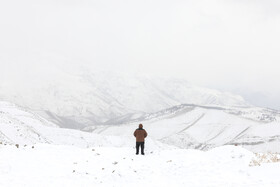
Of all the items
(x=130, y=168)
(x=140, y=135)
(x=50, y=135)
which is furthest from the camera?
(x=50, y=135)

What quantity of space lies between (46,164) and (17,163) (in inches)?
75.9

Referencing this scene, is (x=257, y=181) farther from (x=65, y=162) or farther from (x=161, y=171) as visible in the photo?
(x=65, y=162)

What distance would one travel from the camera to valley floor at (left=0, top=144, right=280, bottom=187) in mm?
18033

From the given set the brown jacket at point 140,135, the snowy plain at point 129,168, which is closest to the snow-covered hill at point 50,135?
the snowy plain at point 129,168

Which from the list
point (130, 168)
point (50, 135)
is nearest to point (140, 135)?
point (130, 168)

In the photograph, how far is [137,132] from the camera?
27.0 m

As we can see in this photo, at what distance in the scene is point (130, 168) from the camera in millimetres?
21141

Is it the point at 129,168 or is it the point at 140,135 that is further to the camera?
the point at 140,135

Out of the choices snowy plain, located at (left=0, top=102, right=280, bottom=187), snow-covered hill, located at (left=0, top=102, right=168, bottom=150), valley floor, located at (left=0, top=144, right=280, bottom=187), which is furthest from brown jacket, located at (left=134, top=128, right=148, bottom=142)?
snow-covered hill, located at (left=0, top=102, right=168, bottom=150)

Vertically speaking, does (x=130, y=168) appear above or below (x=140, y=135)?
below

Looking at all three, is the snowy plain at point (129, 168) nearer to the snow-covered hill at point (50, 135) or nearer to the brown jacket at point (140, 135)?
the brown jacket at point (140, 135)

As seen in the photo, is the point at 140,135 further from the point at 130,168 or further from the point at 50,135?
the point at 50,135

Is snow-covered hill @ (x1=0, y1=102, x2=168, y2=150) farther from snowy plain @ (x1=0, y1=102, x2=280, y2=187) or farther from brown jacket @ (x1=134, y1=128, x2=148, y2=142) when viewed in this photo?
brown jacket @ (x1=134, y1=128, x2=148, y2=142)

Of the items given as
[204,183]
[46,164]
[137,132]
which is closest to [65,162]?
[46,164]
